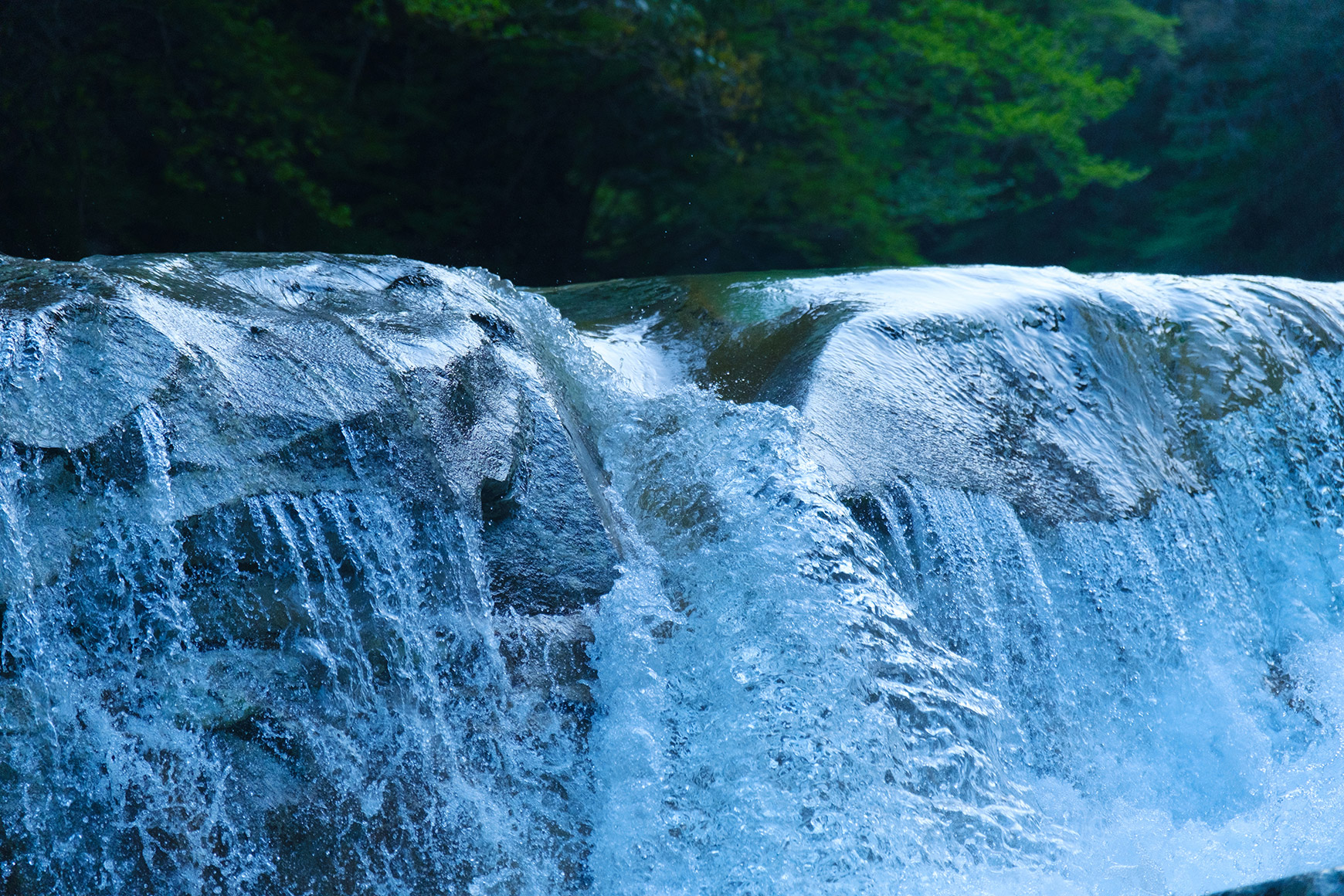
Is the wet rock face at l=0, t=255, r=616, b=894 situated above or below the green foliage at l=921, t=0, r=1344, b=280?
below

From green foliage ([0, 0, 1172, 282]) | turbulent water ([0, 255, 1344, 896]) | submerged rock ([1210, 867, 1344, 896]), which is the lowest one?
submerged rock ([1210, 867, 1344, 896])

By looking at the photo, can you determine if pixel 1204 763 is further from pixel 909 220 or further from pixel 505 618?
pixel 909 220

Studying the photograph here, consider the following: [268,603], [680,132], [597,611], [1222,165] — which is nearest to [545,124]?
[680,132]

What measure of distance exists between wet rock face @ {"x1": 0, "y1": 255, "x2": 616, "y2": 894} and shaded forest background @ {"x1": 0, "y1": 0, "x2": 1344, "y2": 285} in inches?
215

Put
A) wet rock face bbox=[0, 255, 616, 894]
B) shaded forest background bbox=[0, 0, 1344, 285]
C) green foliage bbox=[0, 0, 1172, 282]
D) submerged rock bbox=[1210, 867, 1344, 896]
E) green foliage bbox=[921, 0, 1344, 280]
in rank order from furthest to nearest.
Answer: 1. green foliage bbox=[921, 0, 1344, 280]
2. shaded forest background bbox=[0, 0, 1344, 285]
3. green foliage bbox=[0, 0, 1172, 282]
4. submerged rock bbox=[1210, 867, 1344, 896]
5. wet rock face bbox=[0, 255, 616, 894]

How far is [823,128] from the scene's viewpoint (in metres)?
11.1

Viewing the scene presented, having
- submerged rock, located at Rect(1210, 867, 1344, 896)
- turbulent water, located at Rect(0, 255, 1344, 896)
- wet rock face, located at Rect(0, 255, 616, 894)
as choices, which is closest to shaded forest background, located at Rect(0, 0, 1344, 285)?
turbulent water, located at Rect(0, 255, 1344, 896)

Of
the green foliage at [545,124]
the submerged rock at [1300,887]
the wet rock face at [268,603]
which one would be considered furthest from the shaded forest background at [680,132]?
the submerged rock at [1300,887]

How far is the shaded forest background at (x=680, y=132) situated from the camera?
799cm

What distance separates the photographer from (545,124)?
9625 millimetres

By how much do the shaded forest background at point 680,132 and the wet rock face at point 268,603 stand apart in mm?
5465

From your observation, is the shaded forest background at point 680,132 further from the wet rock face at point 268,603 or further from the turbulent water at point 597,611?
the wet rock face at point 268,603

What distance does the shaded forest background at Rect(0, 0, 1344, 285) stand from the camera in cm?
799

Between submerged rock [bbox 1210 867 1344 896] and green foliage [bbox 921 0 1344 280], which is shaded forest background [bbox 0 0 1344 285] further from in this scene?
submerged rock [bbox 1210 867 1344 896]
